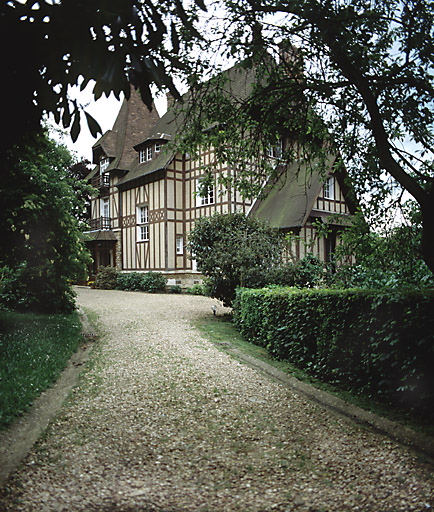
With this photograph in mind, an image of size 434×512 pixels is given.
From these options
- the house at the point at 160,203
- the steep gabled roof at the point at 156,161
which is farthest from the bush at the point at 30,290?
the steep gabled roof at the point at 156,161

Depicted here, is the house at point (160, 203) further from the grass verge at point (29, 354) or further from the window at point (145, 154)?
the grass verge at point (29, 354)

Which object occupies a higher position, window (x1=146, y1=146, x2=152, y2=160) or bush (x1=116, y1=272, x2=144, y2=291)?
window (x1=146, y1=146, x2=152, y2=160)

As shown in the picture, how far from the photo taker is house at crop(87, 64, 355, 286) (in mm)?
17781

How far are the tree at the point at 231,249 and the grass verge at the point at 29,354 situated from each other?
12.6 feet

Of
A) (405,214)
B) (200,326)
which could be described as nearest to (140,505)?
(405,214)

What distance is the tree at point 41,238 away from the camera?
8859 mm

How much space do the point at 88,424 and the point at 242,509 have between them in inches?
82.9

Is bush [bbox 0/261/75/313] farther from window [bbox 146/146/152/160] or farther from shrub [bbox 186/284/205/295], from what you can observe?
window [bbox 146/146/152/160]

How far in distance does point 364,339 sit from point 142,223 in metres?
18.4

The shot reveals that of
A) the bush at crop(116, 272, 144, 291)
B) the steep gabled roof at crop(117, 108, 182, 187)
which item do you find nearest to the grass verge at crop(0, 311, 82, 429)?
the bush at crop(116, 272, 144, 291)

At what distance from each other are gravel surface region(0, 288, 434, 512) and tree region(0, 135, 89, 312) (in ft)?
15.3

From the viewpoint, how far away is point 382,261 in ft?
16.7

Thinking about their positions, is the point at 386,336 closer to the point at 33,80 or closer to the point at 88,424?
the point at 88,424

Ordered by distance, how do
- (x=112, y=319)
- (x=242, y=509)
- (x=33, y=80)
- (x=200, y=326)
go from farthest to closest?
(x=112, y=319), (x=200, y=326), (x=242, y=509), (x=33, y=80)
